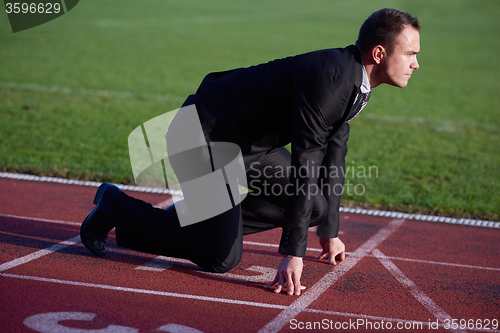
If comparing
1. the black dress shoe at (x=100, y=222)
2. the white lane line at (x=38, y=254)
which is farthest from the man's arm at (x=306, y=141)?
the white lane line at (x=38, y=254)

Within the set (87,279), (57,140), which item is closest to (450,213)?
(87,279)

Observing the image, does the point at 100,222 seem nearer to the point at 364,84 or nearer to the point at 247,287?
the point at 247,287

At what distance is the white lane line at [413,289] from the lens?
3.78 meters

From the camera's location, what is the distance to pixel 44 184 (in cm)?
643

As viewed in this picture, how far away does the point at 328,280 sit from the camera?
4.23m

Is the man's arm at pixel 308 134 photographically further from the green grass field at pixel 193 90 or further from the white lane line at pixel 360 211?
the green grass field at pixel 193 90

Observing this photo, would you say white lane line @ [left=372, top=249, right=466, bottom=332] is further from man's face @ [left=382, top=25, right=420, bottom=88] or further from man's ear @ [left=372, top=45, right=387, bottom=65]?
man's ear @ [left=372, top=45, right=387, bottom=65]

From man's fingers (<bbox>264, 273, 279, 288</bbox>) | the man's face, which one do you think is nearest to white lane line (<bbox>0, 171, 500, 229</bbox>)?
man's fingers (<bbox>264, 273, 279, 288</bbox>)

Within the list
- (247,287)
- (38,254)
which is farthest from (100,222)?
(247,287)

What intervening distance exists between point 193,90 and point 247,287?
1028cm

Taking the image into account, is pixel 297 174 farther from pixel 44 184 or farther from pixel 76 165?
pixel 76 165

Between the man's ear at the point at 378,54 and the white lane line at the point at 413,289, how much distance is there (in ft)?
5.60

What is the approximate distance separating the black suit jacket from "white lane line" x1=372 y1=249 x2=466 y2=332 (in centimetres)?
103

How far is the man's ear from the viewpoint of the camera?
11.4 ft
